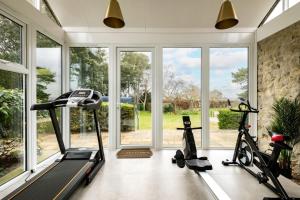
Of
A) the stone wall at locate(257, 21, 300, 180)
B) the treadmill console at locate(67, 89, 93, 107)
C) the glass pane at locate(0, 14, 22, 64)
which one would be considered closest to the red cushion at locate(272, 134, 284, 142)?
the stone wall at locate(257, 21, 300, 180)

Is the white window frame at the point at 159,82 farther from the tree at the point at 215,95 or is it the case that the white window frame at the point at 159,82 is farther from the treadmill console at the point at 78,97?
the treadmill console at the point at 78,97

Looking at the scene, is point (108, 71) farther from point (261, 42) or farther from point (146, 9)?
point (261, 42)

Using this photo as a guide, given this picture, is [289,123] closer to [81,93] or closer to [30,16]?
[81,93]

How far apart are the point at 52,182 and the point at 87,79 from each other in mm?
2860

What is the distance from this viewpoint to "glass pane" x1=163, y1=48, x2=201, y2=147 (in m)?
5.02

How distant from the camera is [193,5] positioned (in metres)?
4.21

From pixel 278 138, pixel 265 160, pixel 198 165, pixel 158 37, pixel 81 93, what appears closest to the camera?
pixel 278 138

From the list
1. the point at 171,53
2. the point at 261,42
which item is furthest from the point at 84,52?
the point at 261,42

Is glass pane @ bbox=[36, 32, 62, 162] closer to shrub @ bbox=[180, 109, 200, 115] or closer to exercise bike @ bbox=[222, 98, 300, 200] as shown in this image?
shrub @ bbox=[180, 109, 200, 115]

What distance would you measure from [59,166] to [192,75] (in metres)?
3.56

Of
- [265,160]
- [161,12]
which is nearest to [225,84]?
[161,12]

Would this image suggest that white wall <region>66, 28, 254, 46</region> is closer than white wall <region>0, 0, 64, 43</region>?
No

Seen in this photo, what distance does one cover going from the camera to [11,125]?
10.3 ft

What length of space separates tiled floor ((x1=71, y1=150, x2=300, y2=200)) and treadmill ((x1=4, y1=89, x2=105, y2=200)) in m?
0.21
